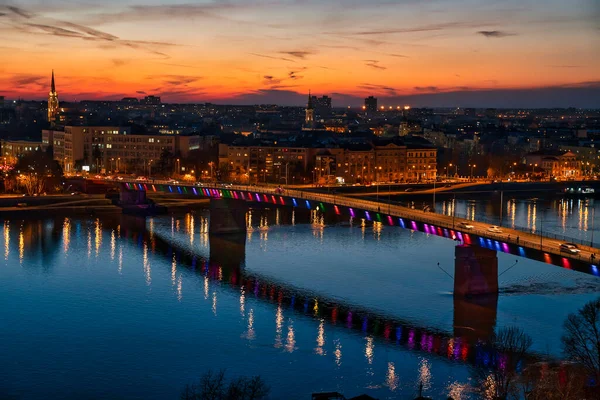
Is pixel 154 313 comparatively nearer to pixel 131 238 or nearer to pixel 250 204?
pixel 131 238

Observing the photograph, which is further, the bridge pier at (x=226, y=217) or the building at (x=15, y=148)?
the building at (x=15, y=148)

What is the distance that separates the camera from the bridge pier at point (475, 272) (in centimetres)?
2091

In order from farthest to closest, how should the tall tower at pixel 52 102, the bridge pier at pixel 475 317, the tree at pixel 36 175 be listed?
the tall tower at pixel 52 102, the tree at pixel 36 175, the bridge pier at pixel 475 317

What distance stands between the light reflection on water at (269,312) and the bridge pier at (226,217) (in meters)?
1.38

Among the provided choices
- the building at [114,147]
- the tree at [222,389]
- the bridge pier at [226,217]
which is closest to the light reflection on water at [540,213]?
the bridge pier at [226,217]

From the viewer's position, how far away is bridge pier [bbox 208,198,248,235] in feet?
104

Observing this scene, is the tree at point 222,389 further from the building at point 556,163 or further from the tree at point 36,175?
the building at point 556,163

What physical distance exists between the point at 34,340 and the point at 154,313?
305cm

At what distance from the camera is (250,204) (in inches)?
1606

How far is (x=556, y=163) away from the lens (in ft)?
A: 208

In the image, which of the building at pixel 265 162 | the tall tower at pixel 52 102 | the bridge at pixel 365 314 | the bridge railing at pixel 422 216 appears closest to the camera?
the bridge at pixel 365 314

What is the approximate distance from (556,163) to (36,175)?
3532cm

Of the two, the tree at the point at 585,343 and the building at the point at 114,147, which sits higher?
the building at the point at 114,147

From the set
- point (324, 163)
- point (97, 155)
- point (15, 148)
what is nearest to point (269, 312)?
point (324, 163)
